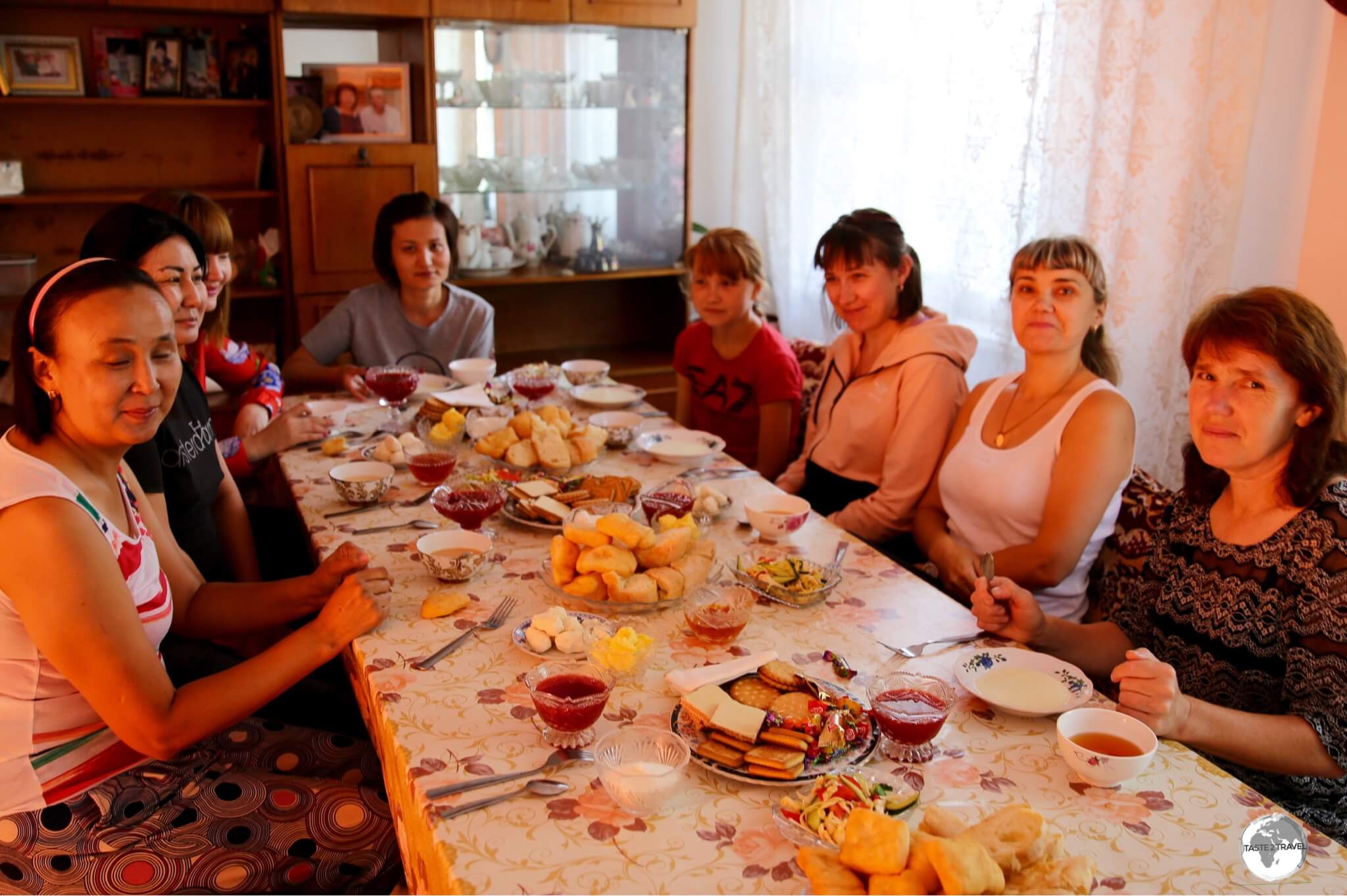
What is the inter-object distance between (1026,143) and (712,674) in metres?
2.41

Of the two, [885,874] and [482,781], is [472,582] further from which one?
[885,874]

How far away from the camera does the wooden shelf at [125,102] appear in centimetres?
377

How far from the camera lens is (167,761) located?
1.63m

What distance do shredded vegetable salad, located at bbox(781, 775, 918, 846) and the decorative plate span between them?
36 mm

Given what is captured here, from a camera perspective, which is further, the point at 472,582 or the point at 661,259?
the point at 661,259

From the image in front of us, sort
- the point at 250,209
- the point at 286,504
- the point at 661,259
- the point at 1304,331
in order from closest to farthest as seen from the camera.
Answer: the point at 1304,331 < the point at 286,504 < the point at 250,209 < the point at 661,259

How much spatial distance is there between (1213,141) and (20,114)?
13.2 ft

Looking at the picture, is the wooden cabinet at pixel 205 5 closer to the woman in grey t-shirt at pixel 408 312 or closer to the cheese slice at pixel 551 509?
the woman in grey t-shirt at pixel 408 312

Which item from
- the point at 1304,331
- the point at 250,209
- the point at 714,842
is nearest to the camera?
the point at 714,842

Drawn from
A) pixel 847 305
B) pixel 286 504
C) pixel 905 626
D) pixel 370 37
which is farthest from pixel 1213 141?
pixel 370 37

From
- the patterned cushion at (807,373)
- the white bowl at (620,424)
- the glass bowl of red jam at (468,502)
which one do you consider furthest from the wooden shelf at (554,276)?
the glass bowl of red jam at (468,502)

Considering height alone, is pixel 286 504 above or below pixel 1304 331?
below

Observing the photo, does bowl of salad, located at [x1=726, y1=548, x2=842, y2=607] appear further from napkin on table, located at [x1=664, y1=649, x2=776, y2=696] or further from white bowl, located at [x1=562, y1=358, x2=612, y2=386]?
white bowl, located at [x1=562, y1=358, x2=612, y2=386]

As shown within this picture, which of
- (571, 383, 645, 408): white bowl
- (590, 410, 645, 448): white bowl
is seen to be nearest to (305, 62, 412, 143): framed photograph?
(571, 383, 645, 408): white bowl
